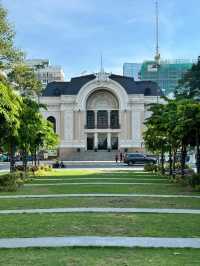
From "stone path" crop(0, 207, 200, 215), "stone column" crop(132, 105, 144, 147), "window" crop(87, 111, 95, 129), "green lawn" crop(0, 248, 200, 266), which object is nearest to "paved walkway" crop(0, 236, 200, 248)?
"green lawn" crop(0, 248, 200, 266)

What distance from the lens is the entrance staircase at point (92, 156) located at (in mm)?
88938

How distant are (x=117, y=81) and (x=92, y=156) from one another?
16691mm

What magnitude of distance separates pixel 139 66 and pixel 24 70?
353 ft

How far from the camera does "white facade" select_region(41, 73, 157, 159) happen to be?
10025cm

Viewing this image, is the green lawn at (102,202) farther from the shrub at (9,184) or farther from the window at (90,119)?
the window at (90,119)

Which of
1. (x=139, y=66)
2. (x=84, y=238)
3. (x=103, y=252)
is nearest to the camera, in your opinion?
(x=103, y=252)

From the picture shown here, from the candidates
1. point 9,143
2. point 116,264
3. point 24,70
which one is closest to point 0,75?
point 24,70

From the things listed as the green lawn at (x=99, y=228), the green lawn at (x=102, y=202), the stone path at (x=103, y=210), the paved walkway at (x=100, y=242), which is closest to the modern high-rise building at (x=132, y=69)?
the green lawn at (x=102, y=202)

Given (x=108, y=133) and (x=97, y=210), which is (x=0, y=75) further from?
(x=108, y=133)

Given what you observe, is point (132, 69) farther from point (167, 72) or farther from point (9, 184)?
point (9, 184)

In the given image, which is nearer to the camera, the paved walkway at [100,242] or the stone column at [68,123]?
the paved walkway at [100,242]

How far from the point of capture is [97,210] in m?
15.6

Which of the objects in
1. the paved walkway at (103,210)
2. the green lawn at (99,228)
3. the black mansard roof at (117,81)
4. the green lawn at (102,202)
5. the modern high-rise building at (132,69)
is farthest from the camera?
the modern high-rise building at (132,69)

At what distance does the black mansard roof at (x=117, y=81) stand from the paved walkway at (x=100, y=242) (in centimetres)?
8940
